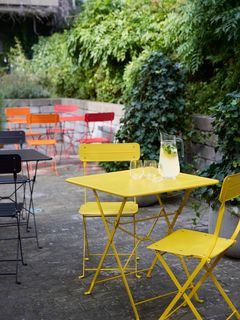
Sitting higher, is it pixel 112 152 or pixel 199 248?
pixel 112 152

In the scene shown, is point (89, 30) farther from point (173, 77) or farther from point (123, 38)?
point (173, 77)

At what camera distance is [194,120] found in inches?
257

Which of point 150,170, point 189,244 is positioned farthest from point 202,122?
point 189,244

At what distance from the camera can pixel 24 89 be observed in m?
11.8

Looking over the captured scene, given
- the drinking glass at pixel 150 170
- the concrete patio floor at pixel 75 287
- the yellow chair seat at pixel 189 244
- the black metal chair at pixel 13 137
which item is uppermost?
the drinking glass at pixel 150 170

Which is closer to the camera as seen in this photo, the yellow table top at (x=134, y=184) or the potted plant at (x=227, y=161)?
the yellow table top at (x=134, y=184)

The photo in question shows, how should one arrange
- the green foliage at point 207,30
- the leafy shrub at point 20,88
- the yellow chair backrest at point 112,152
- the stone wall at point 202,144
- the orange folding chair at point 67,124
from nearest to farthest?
the yellow chair backrest at point 112,152, the green foliage at point 207,30, the stone wall at point 202,144, the orange folding chair at point 67,124, the leafy shrub at point 20,88

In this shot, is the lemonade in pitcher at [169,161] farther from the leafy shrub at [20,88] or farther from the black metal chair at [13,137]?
the leafy shrub at [20,88]

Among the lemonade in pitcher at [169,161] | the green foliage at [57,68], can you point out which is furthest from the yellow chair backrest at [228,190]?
the green foliage at [57,68]

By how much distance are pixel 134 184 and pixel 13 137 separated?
259 centimetres

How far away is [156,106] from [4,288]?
3.15 metres

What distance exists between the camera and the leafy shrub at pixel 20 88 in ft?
38.7

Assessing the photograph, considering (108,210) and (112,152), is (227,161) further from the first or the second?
(108,210)

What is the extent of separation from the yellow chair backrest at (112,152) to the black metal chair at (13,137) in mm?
1612
